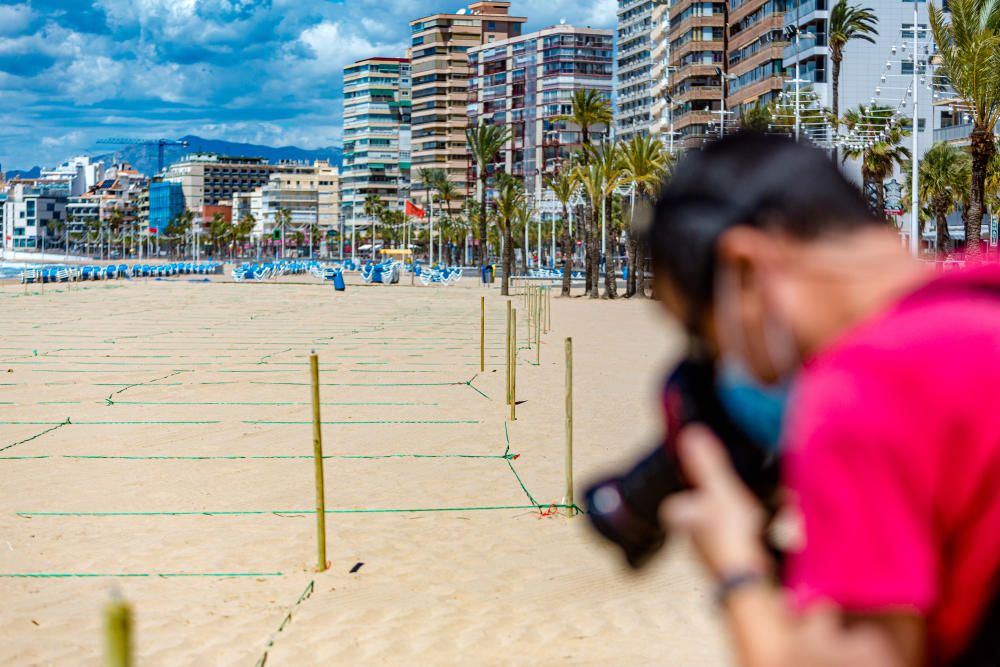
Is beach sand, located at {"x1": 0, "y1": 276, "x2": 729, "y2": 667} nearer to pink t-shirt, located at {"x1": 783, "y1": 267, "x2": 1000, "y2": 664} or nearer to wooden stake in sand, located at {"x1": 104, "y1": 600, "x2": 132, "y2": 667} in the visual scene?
pink t-shirt, located at {"x1": 783, "y1": 267, "x2": 1000, "y2": 664}

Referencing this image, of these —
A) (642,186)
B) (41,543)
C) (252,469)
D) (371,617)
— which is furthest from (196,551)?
(642,186)

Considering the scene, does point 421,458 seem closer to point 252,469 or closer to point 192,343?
point 252,469

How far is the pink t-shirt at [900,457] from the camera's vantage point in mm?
1184

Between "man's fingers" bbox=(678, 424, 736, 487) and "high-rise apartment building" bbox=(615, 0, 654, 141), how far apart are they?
131016 mm

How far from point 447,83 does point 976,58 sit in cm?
14953

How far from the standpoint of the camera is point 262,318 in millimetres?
37781

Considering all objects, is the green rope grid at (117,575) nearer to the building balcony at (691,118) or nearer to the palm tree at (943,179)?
the palm tree at (943,179)

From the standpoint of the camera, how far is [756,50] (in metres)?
86.0

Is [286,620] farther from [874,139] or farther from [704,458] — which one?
[874,139]

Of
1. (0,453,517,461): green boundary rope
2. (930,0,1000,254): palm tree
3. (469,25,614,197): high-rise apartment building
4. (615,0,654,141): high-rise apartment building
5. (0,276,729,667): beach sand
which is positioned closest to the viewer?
(0,276,729,667): beach sand

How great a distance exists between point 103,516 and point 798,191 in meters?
8.81

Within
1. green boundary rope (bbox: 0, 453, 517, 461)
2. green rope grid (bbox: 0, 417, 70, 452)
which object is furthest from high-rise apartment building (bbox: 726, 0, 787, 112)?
green boundary rope (bbox: 0, 453, 517, 461)

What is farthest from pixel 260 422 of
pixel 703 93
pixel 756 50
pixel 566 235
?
pixel 703 93

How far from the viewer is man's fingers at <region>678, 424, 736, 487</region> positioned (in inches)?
58.1
